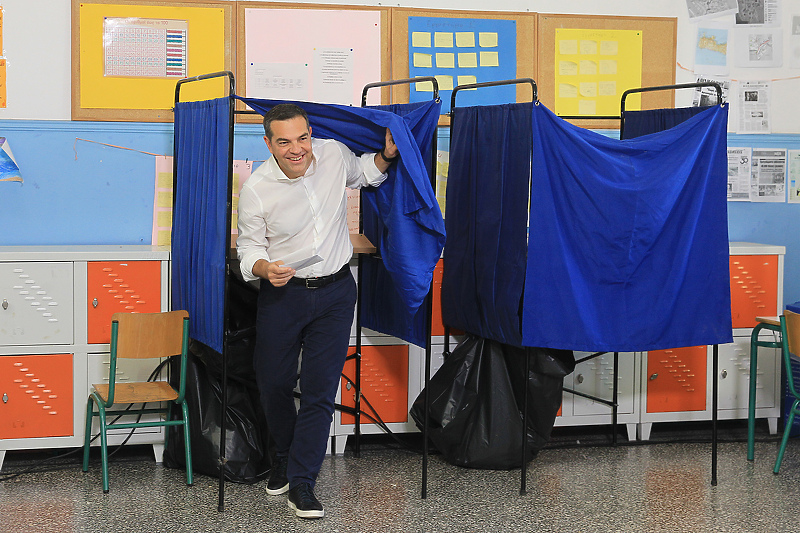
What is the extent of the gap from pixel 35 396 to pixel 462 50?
2486 millimetres

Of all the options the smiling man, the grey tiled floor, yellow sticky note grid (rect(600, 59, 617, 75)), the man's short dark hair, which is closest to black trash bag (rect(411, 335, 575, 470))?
the grey tiled floor

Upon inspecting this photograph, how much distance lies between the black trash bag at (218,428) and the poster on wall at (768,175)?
2850mm

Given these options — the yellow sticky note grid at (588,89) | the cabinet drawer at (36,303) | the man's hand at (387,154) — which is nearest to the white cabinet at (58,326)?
the cabinet drawer at (36,303)

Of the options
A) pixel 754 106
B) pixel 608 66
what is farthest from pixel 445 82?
pixel 754 106

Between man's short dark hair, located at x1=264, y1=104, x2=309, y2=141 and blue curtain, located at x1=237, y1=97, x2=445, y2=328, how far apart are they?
114 millimetres

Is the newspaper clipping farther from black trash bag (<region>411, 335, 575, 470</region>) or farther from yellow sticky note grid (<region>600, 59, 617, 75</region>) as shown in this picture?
black trash bag (<region>411, 335, 575, 470</region>)

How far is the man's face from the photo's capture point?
2748 mm

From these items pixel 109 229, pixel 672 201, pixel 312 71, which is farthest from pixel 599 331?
pixel 109 229

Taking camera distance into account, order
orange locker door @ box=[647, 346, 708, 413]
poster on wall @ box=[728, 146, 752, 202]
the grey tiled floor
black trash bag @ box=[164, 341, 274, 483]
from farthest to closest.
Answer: poster on wall @ box=[728, 146, 752, 202] → orange locker door @ box=[647, 346, 708, 413] → black trash bag @ box=[164, 341, 274, 483] → the grey tiled floor

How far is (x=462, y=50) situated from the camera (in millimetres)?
3947

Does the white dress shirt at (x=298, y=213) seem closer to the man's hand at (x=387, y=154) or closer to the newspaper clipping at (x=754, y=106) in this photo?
the man's hand at (x=387, y=154)

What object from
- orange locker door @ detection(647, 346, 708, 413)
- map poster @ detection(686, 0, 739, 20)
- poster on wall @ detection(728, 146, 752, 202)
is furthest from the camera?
poster on wall @ detection(728, 146, 752, 202)

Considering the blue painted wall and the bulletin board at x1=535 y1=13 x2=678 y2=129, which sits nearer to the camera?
the blue painted wall

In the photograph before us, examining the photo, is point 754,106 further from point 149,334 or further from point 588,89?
point 149,334
